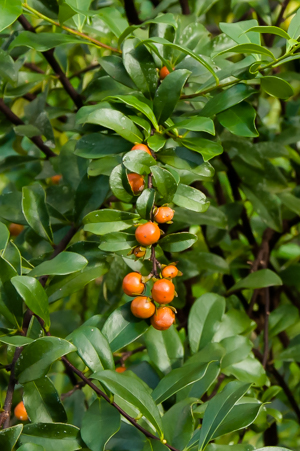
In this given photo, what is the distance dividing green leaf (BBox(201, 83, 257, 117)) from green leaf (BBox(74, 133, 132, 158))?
0.34 ft

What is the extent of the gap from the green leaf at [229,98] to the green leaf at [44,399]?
337 mm

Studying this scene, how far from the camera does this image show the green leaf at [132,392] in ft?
1.45

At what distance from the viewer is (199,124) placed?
0.50 m

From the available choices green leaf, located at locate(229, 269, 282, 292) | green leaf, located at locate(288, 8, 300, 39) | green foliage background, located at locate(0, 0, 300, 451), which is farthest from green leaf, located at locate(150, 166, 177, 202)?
green leaf, located at locate(229, 269, 282, 292)

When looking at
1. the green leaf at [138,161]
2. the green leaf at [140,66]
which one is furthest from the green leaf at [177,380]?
the green leaf at [140,66]

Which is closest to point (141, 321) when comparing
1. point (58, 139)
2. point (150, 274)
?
point (150, 274)

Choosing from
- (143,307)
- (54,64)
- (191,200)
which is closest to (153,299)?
(143,307)

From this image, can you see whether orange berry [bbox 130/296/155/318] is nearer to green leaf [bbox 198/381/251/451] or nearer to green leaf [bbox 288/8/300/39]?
green leaf [bbox 198/381/251/451]

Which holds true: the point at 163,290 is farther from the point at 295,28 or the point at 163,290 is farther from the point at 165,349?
the point at 295,28

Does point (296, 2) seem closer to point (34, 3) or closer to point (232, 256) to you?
point (232, 256)

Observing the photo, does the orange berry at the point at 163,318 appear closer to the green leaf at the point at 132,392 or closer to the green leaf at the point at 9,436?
the green leaf at the point at 132,392

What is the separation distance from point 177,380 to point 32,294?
18cm

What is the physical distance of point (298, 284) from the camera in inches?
37.0

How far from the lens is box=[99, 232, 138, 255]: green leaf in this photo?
0.49m
